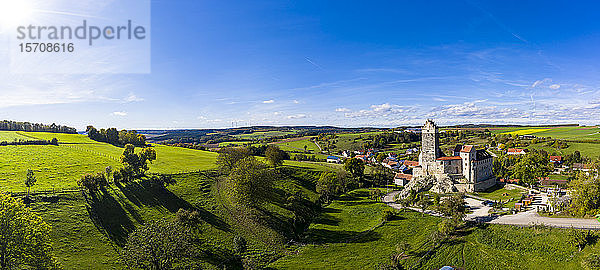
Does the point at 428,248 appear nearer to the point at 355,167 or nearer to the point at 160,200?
the point at 160,200

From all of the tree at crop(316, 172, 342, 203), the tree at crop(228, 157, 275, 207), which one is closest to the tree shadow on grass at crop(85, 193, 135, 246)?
the tree at crop(228, 157, 275, 207)

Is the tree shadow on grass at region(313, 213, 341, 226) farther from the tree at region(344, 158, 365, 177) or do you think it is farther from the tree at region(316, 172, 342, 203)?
the tree at region(344, 158, 365, 177)

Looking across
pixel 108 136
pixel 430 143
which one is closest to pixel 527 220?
pixel 430 143

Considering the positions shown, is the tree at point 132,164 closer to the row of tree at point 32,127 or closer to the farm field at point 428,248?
the farm field at point 428,248

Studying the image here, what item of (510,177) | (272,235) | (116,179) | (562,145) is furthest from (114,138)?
(562,145)

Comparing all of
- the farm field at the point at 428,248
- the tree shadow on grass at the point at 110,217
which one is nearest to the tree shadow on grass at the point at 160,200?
the tree shadow on grass at the point at 110,217

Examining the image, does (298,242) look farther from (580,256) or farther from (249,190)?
(580,256)
